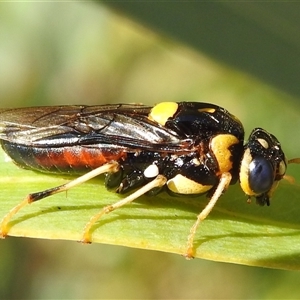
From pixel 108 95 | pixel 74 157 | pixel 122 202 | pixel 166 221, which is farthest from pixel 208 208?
pixel 108 95

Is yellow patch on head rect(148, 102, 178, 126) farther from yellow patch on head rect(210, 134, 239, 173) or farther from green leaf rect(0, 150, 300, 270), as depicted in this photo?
green leaf rect(0, 150, 300, 270)

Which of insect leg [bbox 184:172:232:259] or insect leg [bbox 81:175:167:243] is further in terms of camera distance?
insect leg [bbox 184:172:232:259]

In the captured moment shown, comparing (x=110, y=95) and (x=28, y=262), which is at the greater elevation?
(x=110, y=95)

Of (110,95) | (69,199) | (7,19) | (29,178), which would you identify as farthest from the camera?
(110,95)

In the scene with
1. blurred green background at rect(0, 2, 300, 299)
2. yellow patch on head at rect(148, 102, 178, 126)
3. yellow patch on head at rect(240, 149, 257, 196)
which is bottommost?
blurred green background at rect(0, 2, 300, 299)

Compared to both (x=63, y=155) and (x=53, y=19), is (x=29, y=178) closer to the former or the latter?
(x=63, y=155)

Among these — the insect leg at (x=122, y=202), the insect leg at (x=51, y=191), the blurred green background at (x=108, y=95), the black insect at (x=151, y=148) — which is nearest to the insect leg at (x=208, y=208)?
the black insect at (x=151, y=148)

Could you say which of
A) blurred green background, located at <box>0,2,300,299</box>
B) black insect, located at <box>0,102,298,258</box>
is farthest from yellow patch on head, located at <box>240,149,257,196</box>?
blurred green background, located at <box>0,2,300,299</box>

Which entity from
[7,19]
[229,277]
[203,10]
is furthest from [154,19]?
[7,19]

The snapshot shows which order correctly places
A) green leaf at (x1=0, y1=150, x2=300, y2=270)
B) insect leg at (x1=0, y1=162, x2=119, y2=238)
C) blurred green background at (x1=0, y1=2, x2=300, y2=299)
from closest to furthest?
1. green leaf at (x1=0, y1=150, x2=300, y2=270)
2. insect leg at (x1=0, y1=162, x2=119, y2=238)
3. blurred green background at (x1=0, y1=2, x2=300, y2=299)
